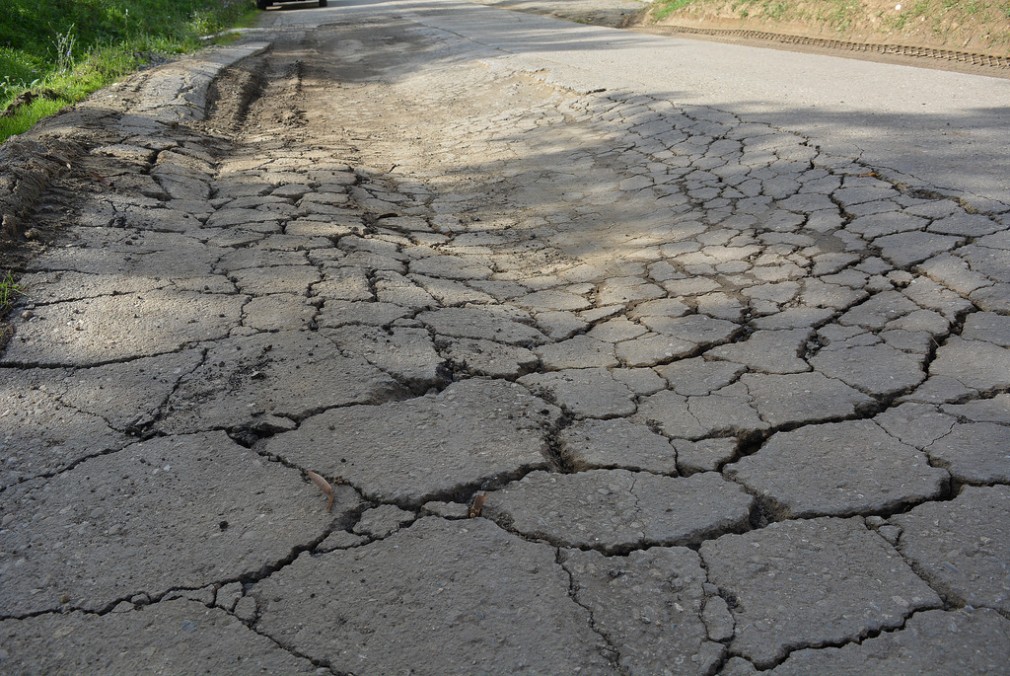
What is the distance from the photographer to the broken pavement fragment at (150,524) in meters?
1.71

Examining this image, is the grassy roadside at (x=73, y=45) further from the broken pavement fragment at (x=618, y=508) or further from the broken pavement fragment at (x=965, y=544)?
the broken pavement fragment at (x=965, y=544)

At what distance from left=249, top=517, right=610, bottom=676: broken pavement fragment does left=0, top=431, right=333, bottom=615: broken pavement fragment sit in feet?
0.47

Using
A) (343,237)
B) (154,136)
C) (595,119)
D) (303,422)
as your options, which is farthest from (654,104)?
(303,422)

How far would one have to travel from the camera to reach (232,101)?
24.1 ft

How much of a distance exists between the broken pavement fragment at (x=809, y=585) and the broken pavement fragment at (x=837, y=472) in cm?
7

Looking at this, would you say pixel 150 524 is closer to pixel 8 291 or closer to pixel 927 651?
pixel 8 291

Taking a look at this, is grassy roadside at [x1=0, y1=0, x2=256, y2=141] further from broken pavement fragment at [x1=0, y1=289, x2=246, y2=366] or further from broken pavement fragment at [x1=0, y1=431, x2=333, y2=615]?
broken pavement fragment at [x1=0, y1=431, x2=333, y2=615]

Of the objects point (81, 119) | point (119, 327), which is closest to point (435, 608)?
point (119, 327)

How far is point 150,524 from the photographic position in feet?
6.15

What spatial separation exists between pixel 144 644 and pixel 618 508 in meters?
1.12

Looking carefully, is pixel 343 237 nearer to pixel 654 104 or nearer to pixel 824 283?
pixel 824 283

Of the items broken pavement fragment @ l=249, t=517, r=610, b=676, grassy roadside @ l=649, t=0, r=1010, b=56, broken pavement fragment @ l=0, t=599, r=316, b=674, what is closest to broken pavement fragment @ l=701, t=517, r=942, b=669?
broken pavement fragment @ l=249, t=517, r=610, b=676

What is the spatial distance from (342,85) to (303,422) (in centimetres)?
756

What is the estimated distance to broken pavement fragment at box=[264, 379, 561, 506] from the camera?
2.04 metres
